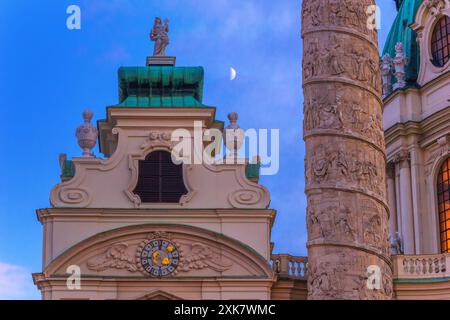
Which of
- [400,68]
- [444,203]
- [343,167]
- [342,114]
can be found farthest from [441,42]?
[343,167]

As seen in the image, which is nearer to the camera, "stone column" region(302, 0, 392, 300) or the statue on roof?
"stone column" region(302, 0, 392, 300)

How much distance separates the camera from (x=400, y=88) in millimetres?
37375

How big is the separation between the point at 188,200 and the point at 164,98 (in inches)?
126

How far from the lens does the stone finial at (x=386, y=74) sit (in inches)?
1500

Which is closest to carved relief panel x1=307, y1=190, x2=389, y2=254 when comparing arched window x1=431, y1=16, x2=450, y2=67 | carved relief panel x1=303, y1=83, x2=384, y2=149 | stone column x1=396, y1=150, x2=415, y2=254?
carved relief panel x1=303, y1=83, x2=384, y2=149

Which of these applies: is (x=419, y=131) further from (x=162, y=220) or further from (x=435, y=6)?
(x=162, y=220)

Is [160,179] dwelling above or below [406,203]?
below

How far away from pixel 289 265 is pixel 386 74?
11301 mm

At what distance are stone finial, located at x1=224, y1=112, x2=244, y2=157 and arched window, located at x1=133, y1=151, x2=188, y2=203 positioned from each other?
122 cm

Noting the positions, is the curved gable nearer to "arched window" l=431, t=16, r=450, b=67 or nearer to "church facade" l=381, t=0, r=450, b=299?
"church facade" l=381, t=0, r=450, b=299

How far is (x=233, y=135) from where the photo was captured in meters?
28.9

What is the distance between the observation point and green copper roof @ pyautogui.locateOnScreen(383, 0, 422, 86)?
3831 cm
